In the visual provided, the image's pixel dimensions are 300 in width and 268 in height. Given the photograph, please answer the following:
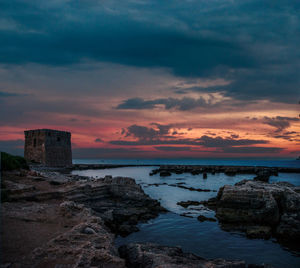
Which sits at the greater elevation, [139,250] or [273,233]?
[139,250]

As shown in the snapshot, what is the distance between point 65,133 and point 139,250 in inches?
2076

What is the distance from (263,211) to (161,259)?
10181mm

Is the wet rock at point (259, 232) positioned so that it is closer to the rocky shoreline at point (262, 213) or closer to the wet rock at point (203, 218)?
the rocky shoreline at point (262, 213)

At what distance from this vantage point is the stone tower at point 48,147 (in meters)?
51.1

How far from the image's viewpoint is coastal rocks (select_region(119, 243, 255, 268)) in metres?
6.31

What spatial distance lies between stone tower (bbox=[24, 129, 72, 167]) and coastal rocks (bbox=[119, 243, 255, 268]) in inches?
1905

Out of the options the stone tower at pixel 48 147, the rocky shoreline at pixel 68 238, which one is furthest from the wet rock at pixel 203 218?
the stone tower at pixel 48 147

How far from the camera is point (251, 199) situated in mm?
15125

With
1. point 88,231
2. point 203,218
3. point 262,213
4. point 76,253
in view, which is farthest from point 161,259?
point 203,218

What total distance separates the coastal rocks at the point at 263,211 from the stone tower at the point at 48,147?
1765 inches

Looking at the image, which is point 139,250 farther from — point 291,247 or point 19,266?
point 291,247

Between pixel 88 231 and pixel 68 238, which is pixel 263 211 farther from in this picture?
pixel 68 238

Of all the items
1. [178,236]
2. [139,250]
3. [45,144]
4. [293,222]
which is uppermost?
[45,144]

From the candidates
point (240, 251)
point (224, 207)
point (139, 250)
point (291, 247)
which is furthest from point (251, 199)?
point (139, 250)
